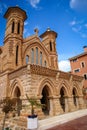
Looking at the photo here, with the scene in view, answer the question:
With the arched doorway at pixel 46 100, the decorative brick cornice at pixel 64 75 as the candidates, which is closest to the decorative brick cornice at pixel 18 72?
the arched doorway at pixel 46 100

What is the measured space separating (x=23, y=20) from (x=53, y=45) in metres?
8.39

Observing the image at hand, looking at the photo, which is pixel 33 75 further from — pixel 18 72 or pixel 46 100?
pixel 46 100

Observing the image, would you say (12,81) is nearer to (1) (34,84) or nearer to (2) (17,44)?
(1) (34,84)

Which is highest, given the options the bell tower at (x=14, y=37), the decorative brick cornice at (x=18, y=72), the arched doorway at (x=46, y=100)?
the bell tower at (x=14, y=37)

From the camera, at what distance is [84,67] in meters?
28.6

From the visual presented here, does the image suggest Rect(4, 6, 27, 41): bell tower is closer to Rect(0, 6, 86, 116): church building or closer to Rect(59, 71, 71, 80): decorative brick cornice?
Rect(0, 6, 86, 116): church building

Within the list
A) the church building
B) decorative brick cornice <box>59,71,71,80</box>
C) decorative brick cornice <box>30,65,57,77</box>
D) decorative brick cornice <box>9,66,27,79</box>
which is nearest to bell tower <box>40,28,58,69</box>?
the church building

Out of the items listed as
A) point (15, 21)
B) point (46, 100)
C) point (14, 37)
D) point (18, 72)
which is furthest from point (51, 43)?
point (18, 72)

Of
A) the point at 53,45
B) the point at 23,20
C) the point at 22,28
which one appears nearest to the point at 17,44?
the point at 22,28

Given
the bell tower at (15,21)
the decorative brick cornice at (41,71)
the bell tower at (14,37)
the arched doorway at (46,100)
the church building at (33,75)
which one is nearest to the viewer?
the church building at (33,75)

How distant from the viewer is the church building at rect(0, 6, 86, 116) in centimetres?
1210

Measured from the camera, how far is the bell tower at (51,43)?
2390 cm

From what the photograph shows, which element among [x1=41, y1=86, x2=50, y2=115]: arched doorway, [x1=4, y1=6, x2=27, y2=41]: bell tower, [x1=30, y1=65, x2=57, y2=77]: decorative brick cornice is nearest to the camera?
[x1=30, y1=65, x2=57, y2=77]: decorative brick cornice

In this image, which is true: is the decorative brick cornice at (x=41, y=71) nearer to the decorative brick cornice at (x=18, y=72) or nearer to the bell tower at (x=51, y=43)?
the decorative brick cornice at (x=18, y=72)
